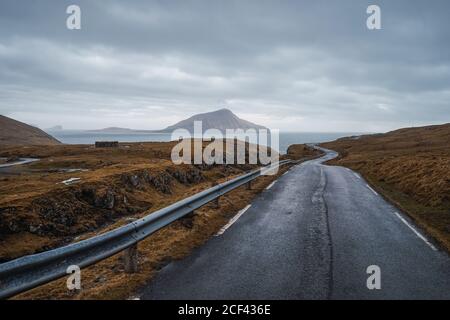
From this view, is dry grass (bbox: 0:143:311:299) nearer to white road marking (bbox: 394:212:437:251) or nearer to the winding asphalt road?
the winding asphalt road

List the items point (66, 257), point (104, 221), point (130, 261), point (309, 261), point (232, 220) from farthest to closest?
point (104, 221) < point (232, 220) < point (309, 261) < point (130, 261) < point (66, 257)

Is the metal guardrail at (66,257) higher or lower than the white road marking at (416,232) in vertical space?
higher

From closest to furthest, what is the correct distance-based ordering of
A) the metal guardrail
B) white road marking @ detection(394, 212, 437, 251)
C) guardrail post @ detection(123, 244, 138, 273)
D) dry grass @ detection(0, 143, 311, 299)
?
the metal guardrail
dry grass @ detection(0, 143, 311, 299)
guardrail post @ detection(123, 244, 138, 273)
white road marking @ detection(394, 212, 437, 251)

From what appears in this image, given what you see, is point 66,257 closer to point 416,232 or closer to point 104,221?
point 416,232

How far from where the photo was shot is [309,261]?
6.80m

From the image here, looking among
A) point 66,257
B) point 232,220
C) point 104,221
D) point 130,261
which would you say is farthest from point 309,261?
point 104,221

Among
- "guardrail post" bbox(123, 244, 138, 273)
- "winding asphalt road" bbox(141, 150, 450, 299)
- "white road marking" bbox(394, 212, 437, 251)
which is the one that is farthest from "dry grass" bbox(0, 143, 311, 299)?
"white road marking" bbox(394, 212, 437, 251)

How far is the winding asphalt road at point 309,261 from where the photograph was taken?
546cm

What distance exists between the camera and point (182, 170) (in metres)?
25.7

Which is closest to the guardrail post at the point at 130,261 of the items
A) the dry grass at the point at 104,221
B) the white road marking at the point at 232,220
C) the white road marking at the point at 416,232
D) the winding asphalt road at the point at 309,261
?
the dry grass at the point at 104,221

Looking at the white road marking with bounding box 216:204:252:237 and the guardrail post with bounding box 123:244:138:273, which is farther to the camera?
the white road marking with bounding box 216:204:252:237

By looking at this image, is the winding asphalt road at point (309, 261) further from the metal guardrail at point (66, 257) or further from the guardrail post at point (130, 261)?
the metal guardrail at point (66, 257)

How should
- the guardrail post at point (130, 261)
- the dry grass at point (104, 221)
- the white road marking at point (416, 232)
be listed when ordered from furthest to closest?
the white road marking at point (416, 232)
the guardrail post at point (130, 261)
the dry grass at point (104, 221)

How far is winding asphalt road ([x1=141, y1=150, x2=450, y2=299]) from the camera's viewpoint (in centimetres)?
546
